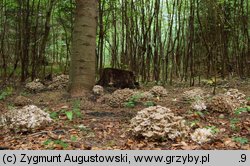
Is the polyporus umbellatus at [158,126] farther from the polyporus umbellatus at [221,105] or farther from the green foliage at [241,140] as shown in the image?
the polyporus umbellatus at [221,105]

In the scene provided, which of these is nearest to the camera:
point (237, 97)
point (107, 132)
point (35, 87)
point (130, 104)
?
point (107, 132)

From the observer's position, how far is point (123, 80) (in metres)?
7.25

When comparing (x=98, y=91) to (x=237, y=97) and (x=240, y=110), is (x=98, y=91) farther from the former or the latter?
(x=240, y=110)

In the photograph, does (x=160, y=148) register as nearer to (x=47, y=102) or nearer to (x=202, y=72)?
(x=47, y=102)

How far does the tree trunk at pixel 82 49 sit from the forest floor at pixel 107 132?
25.8 inches

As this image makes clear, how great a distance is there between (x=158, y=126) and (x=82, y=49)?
3.08 metres

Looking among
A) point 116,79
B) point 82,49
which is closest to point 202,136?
point 82,49

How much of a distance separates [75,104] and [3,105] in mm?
1571

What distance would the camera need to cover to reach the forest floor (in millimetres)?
3346

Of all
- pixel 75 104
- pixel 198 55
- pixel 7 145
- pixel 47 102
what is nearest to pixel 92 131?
pixel 7 145

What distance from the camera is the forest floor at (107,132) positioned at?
11.0 ft

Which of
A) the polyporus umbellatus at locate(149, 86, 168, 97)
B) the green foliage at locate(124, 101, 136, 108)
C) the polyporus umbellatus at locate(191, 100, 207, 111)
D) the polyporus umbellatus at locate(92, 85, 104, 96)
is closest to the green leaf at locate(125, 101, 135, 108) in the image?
the green foliage at locate(124, 101, 136, 108)

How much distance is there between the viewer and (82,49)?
6.10 m

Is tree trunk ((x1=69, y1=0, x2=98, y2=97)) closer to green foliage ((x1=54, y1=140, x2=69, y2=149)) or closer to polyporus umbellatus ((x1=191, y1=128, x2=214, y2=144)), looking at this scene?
green foliage ((x1=54, y1=140, x2=69, y2=149))
